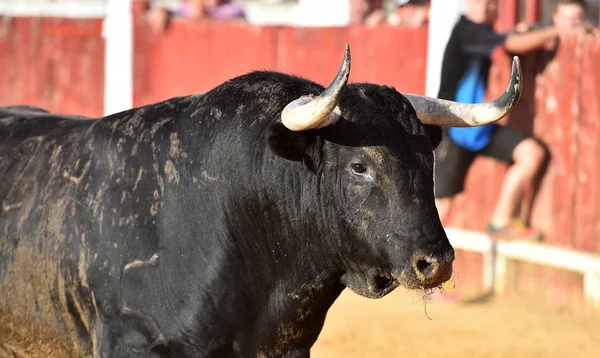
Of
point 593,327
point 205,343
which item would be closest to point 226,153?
point 205,343

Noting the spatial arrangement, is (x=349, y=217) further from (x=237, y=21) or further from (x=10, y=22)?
(x=10, y=22)

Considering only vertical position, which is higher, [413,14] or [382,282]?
[413,14]

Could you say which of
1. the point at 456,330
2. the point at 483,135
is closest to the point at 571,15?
the point at 483,135

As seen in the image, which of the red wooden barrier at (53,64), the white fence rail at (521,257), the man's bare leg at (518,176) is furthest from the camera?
the red wooden barrier at (53,64)

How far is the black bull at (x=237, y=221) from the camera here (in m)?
3.38

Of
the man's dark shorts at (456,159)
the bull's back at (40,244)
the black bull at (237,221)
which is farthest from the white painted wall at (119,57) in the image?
the black bull at (237,221)

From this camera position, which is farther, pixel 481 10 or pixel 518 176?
pixel 481 10

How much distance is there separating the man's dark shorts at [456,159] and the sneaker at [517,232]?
413 millimetres

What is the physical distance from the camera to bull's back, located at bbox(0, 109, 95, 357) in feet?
12.4

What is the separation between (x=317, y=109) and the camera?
10.7ft

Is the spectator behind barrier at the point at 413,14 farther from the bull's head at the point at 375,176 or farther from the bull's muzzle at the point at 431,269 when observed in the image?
the bull's muzzle at the point at 431,269

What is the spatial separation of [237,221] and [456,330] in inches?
136

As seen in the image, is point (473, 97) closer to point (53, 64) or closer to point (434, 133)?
point (434, 133)

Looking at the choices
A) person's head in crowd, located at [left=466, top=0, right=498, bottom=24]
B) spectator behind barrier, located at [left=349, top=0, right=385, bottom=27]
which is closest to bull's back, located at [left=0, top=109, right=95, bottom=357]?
person's head in crowd, located at [left=466, top=0, right=498, bottom=24]
